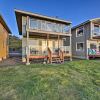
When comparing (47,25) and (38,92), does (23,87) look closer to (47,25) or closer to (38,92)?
(38,92)

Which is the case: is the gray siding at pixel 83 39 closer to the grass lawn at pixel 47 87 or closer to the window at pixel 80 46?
the window at pixel 80 46

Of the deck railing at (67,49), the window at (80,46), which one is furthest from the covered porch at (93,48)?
the deck railing at (67,49)

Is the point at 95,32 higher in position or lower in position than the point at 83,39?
higher

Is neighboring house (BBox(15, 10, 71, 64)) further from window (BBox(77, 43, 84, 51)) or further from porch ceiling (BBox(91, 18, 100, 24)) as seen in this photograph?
window (BBox(77, 43, 84, 51))

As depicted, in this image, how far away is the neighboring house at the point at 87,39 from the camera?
17203 millimetres

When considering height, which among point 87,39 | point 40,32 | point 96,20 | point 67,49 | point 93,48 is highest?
point 96,20

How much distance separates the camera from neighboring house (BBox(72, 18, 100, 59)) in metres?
17.2

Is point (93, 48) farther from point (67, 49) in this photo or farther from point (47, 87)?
point (47, 87)

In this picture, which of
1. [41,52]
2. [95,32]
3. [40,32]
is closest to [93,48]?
[95,32]

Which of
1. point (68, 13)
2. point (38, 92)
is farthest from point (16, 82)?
point (68, 13)

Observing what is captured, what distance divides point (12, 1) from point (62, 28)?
1305 cm

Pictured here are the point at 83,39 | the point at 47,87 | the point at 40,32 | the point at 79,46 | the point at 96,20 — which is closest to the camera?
the point at 47,87

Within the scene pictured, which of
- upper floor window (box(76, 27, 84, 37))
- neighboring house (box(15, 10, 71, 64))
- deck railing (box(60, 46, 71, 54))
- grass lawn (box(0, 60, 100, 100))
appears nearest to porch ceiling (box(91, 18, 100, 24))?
upper floor window (box(76, 27, 84, 37))

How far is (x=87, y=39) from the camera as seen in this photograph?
57.9 feet
